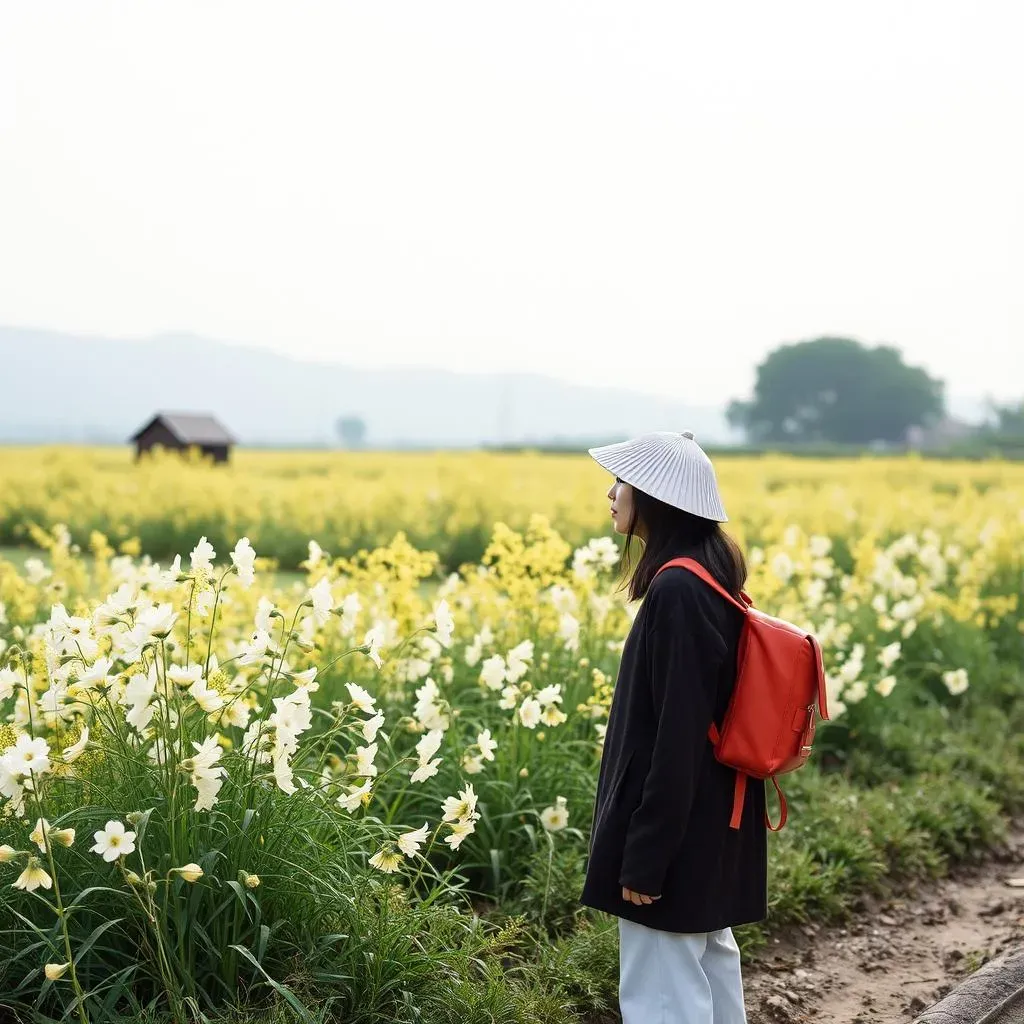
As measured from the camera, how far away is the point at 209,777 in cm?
255

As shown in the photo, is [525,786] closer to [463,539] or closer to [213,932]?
[213,932]

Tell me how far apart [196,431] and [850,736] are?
82.8 feet

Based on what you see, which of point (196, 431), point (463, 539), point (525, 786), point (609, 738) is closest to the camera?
point (609, 738)

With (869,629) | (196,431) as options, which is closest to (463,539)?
(869,629)

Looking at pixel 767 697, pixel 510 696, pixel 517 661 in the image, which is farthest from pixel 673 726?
pixel 517 661

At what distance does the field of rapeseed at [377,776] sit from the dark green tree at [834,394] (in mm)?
79474

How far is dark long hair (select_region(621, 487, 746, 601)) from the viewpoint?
2.74m

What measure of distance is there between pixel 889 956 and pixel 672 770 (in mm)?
2221

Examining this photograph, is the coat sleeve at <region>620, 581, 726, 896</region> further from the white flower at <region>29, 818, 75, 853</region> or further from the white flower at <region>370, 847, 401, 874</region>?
the white flower at <region>29, 818, 75, 853</region>

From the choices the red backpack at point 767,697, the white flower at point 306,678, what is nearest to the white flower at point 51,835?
the white flower at point 306,678

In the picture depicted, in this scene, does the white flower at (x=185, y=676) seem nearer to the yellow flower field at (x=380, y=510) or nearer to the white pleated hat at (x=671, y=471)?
the white pleated hat at (x=671, y=471)

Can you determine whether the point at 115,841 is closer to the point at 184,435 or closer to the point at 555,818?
the point at 555,818

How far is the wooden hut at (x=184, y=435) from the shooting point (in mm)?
28750

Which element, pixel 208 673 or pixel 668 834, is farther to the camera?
pixel 208 673
